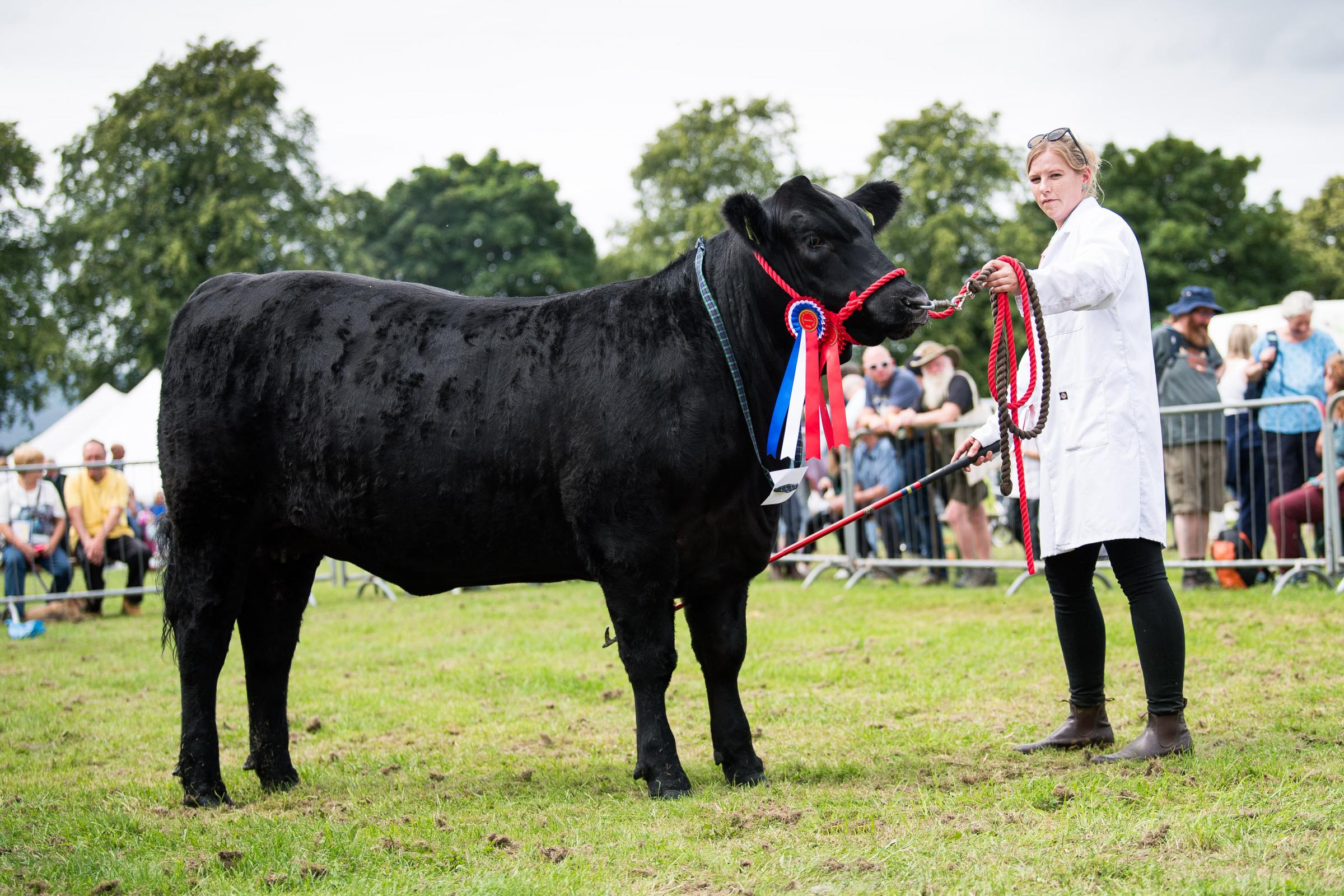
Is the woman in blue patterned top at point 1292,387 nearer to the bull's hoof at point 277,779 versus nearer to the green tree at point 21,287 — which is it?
the bull's hoof at point 277,779

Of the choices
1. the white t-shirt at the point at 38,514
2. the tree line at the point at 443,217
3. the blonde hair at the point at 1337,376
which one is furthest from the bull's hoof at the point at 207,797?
the tree line at the point at 443,217

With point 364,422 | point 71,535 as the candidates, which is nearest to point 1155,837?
point 364,422

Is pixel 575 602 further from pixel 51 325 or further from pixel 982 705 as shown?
pixel 51 325

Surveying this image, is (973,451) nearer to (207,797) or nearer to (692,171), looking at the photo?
(207,797)

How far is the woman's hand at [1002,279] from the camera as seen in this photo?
435 cm

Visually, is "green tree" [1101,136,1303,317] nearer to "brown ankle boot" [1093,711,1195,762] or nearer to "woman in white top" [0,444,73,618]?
"woman in white top" [0,444,73,618]

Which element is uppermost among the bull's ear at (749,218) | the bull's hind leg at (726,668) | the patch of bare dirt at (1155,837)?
the bull's ear at (749,218)

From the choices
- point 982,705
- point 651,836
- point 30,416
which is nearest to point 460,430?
point 651,836

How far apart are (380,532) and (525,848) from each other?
1.46 meters

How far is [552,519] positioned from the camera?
458cm

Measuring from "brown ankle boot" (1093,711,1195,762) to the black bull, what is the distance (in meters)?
1.40

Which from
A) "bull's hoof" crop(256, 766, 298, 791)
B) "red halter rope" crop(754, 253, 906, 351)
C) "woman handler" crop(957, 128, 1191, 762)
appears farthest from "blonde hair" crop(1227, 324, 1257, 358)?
"bull's hoof" crop(256, 766, 298, 791)

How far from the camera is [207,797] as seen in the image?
4.78m

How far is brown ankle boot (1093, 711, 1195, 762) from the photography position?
4555 mm
